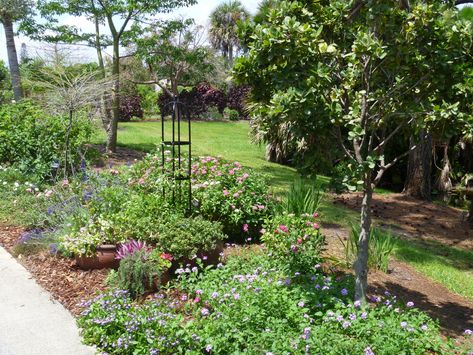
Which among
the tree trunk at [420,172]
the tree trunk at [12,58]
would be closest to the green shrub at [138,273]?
the tree trunk at [420,172]

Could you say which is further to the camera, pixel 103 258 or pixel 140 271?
pixel 103 258

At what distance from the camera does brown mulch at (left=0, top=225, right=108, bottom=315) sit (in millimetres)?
4562

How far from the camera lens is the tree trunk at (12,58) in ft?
49.1

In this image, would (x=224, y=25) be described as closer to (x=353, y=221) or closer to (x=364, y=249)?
(x=353, y=221)

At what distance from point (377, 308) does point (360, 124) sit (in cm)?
149

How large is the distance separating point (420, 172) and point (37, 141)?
7.81m

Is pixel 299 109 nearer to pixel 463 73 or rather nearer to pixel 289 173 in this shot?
pixel 463 73

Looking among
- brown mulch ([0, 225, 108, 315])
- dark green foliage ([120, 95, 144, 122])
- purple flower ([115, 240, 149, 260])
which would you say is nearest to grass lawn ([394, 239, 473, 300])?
purple flower ([115, 240, 149, 260])

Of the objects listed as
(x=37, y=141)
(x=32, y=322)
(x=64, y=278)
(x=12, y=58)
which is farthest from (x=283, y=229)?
(x=12, y=58)

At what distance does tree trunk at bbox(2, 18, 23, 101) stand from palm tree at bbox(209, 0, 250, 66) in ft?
89.3

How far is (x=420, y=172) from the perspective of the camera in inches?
418

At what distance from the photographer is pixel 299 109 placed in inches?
144

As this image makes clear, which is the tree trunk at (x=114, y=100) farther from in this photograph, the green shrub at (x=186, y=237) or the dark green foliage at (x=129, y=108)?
the dark green foliage at (x=129, y=108)

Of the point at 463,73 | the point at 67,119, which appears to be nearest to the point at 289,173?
the point at 67,119
